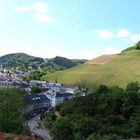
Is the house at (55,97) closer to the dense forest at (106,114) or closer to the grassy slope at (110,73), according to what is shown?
the grassy slope at (110,73)

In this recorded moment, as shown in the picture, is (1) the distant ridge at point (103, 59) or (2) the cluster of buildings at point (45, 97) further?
(1) the distant ridge at point (103, 59)

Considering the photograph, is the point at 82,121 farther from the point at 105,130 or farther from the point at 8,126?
the point at 8,126

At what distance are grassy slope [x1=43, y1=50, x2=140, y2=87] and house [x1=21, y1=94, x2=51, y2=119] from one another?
1712cm

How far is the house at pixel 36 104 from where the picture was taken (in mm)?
112387

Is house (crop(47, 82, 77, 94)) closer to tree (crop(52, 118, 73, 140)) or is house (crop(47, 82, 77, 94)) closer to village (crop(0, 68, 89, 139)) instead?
village (crop(0, 68, 89, 139))

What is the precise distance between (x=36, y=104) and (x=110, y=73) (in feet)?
107

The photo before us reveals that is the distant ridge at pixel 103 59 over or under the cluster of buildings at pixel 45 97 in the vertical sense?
over

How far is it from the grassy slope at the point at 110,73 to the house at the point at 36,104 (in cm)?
1712

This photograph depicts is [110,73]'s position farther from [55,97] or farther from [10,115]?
[10,115]

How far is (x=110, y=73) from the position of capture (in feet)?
487

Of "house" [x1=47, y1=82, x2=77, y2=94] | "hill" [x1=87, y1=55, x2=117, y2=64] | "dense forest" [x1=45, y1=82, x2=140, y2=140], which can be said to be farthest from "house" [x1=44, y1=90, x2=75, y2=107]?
"dense forest" [x1=45, y1=82, x2=140, y2=140]

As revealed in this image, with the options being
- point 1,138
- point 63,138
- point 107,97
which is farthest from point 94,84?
point 1,138

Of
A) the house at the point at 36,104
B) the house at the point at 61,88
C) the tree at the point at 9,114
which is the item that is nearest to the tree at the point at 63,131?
the tree at the point at 9,114

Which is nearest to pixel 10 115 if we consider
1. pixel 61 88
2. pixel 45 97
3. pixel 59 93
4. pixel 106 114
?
pixel 106 114
